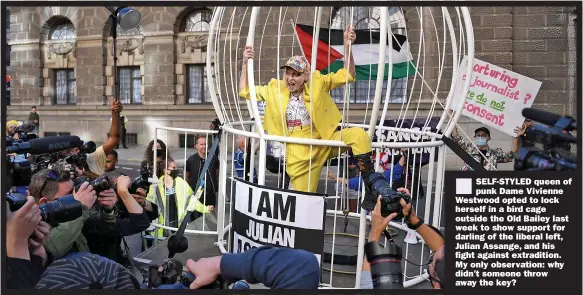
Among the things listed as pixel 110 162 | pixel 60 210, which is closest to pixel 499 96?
pixel 110 162

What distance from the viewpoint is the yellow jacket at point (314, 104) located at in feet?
11.1

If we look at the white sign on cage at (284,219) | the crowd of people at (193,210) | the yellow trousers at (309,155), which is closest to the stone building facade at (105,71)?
the crowd of people at (193,210)

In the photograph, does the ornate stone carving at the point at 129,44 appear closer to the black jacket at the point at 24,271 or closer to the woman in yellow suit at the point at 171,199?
the woman in yellow suit at the point at 171,199

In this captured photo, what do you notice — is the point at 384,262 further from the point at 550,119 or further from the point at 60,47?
the point at 60,47

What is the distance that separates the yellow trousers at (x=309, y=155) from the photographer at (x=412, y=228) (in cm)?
51

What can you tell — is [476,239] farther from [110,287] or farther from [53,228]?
[53,228]

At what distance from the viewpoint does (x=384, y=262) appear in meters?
2.31

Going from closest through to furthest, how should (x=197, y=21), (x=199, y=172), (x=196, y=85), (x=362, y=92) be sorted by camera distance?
(x=199, y=172) → (x=362, y=92) → (x=197, y=21) → (x=196, y=85)

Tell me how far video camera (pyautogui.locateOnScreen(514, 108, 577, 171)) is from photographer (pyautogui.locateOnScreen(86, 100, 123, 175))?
2943 millimetres

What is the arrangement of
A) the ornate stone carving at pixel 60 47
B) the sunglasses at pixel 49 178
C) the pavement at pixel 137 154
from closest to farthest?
the sunglasses at pixel 49 178, the pavement at pixel 137 154, the ornate stone carving at pixel 60 47

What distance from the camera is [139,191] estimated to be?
10.7ft

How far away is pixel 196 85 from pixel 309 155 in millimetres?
12700

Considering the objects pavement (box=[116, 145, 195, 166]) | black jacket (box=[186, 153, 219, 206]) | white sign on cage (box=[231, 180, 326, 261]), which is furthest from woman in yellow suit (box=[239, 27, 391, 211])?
pavement (box=[116, 145, 195, 166])

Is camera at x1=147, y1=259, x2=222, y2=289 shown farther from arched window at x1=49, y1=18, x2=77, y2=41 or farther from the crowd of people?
arched window at x1=49, y1=18, x2=77, y2=41
